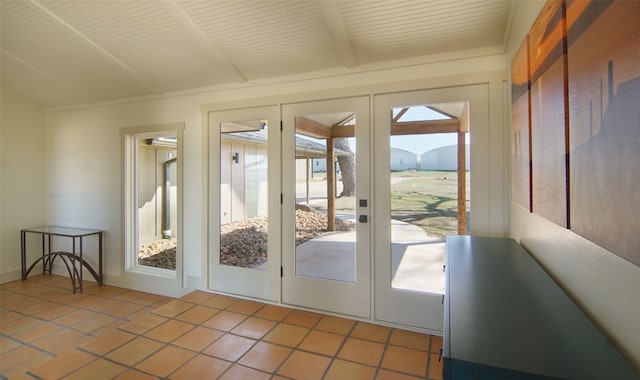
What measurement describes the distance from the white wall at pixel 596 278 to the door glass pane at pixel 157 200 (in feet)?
14.0

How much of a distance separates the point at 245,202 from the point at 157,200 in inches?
87.9

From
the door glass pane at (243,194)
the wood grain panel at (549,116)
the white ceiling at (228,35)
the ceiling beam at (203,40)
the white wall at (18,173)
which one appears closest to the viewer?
the wood grain panel at (549,116)

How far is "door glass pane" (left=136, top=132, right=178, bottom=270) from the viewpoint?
4418 millimetres

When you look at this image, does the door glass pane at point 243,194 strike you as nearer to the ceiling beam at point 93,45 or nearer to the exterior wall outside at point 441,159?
the ceiling beam at point 93,45

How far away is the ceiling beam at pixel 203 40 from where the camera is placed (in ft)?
7.65

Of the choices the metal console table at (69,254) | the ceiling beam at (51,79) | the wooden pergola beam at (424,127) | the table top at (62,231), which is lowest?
the metal console table at (69,254)

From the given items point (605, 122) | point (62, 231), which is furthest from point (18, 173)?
point (605, 122)

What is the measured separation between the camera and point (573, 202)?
87 centimetres

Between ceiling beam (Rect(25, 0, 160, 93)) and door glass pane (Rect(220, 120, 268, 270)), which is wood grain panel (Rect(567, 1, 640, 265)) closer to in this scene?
door glass pane (Rect(220, 120, 268, 270))

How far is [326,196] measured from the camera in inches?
116

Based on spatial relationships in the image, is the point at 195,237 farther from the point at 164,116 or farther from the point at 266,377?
the point at 266,377

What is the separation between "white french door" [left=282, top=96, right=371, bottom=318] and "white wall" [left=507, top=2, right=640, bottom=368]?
1.45 meters

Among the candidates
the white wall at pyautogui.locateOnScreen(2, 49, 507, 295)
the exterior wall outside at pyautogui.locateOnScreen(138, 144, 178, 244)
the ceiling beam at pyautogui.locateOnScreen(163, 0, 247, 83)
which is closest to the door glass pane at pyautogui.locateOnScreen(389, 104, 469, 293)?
the white wall at pyautogui.locateOnScreen(2, 49, 507, 295)

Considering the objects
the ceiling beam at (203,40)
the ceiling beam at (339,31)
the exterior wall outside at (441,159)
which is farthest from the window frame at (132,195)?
the exterior wall outside at (441,159)
